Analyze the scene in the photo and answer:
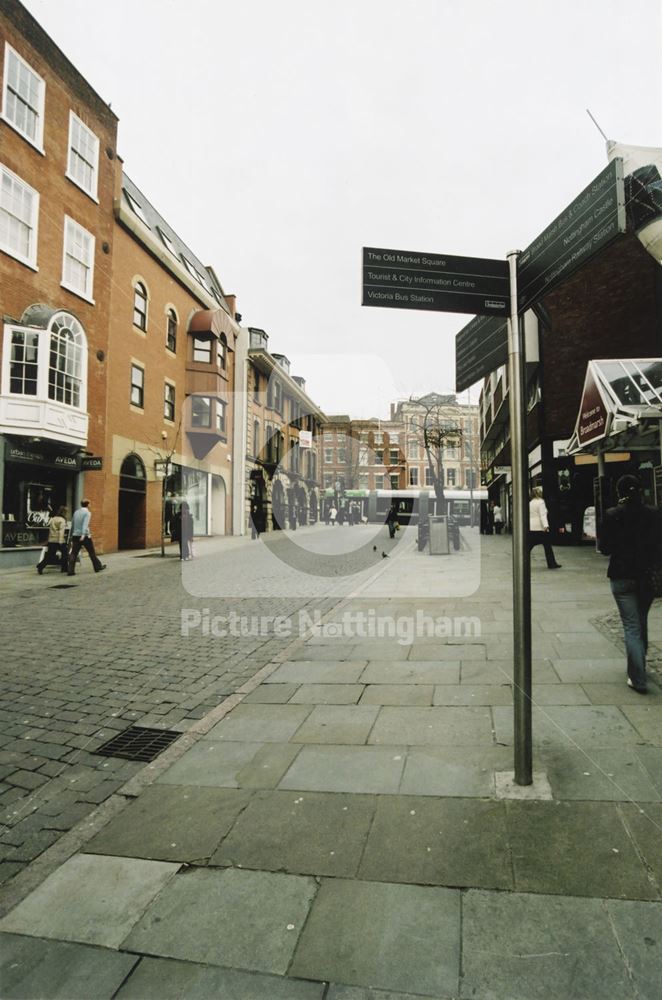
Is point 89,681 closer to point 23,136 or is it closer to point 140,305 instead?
point 23,136

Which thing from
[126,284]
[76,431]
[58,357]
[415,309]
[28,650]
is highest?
[126,284]

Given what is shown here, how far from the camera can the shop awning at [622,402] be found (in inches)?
398

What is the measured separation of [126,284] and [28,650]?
17369 mm

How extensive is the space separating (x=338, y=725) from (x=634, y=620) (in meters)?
2.38

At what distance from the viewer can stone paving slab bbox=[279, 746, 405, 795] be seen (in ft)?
10.0

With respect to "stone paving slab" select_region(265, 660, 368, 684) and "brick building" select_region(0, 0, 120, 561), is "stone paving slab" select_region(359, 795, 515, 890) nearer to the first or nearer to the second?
"stone paving slab" select_region(265, 660, 368, 684)

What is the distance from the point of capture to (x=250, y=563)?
16141mm

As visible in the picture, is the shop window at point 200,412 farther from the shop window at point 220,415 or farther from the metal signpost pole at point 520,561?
the metal signpost pole at point 520,561

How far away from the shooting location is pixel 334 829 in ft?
8.64

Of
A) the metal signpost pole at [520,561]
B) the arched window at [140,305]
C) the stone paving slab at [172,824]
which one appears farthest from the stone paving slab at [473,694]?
the arched window at [140,305]

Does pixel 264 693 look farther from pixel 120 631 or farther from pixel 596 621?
pixel 596 621

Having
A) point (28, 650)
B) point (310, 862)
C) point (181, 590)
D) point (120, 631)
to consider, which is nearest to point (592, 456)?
point (181, 590)

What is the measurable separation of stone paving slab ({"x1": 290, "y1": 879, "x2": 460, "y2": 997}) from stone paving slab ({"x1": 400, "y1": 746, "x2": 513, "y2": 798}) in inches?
31.9

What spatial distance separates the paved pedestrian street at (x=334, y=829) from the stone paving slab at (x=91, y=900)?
0.01 meters
